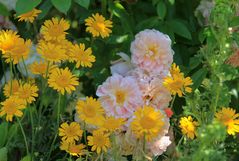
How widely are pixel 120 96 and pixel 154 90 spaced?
3.7 inches

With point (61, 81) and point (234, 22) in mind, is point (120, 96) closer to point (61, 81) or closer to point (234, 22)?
point (61, 81)

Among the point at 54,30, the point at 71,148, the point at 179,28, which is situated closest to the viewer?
the point at 71,148

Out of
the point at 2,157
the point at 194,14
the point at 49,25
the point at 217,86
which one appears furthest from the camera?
the point at 194,14

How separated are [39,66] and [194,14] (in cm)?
65

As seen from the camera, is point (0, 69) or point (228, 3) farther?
point (0, 69)

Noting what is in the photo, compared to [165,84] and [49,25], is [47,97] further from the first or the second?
[165,84]

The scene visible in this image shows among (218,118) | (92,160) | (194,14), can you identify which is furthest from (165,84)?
(194,14)

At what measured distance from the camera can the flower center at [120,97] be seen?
1544 millimetres

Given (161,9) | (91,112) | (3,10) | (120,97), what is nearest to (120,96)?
(120,97)

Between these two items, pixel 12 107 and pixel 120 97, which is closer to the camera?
pixel 12 107

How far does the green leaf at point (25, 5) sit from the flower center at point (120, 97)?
299 millimetres

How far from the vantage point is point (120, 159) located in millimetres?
1539

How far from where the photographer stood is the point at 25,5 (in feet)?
4.98

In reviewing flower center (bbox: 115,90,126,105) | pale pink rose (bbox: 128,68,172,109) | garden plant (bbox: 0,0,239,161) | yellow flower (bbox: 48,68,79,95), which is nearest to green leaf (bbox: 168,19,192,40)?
garden plant (bbox: 0,0,239,161)
